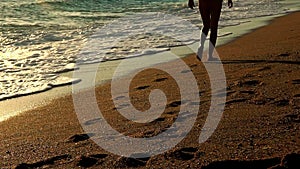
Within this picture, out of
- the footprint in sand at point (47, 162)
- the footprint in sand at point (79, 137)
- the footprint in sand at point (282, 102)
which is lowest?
the footprint in sand at point (79, 137)

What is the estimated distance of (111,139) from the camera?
323cm

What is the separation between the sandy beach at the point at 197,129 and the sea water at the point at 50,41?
1472 mm

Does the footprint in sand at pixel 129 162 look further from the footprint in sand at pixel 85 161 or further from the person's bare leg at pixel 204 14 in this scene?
the person's bare leg at pixel 204 14

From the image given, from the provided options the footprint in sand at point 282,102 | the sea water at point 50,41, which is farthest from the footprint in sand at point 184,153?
the sea water at point 50,41

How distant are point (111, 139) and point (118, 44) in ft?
21.3

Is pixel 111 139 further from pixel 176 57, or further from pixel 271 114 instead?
pixel 176 57

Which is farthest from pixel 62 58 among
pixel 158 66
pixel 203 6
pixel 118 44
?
pixel 203 6

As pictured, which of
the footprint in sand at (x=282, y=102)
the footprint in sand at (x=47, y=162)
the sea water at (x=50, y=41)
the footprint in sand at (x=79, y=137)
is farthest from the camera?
the sea water at (x=50, y=41)

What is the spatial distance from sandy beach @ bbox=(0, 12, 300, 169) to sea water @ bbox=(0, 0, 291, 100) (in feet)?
4.83

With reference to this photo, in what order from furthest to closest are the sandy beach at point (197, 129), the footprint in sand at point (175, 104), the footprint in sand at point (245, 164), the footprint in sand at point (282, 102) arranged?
the footprint in sand at point (175, 104), the footprint in sand at point (282, 102), the sandy beach at point (197, 129), the footprint in sand at point (245, 164)

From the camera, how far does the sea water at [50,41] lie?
21.0 ft

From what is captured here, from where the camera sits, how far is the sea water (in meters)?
6.41

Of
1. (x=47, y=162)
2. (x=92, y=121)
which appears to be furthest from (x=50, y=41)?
(x=47, y=162)

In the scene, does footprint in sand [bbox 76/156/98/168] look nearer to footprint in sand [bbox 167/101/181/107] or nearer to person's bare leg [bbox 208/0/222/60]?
footprint in sand [bbox 167/101/181/107]
